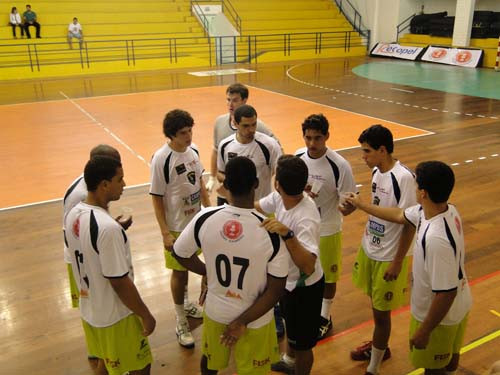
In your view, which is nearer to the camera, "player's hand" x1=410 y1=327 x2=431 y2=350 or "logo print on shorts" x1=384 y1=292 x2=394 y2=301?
"player's hand" x1=410 y1=327 x2=431 y2=350

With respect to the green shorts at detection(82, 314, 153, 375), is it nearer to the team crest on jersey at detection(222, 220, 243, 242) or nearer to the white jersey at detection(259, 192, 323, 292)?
the team crest on jersey at detection(222, 220, 243, 242)

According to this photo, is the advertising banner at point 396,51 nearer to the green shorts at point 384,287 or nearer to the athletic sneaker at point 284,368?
the green shorts at point 384,287

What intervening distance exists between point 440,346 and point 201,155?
22.7 feet

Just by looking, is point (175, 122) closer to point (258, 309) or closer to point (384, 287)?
point (258, 309)

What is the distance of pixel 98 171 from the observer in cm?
255

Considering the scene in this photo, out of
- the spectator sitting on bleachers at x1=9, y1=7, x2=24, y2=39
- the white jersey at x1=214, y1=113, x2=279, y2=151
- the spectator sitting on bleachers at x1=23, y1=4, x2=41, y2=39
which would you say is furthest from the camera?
the spectator sitting on bleachers at x1=23, y1=4, x2=41, y2=39

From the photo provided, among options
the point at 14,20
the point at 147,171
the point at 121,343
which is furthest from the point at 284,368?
the point at 14,20

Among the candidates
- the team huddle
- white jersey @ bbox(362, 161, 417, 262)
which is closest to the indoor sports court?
the team huddle

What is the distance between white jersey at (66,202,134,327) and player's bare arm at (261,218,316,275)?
789mm

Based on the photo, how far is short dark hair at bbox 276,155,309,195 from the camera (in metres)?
2.60

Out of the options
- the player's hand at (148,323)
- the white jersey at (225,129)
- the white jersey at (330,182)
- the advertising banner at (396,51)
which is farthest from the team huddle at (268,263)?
the advertising banner at (396,51)

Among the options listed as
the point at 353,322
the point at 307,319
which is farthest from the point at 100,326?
the point at 353,322

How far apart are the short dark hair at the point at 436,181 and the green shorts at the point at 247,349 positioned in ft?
3.65

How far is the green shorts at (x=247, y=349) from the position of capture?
2559 mm
